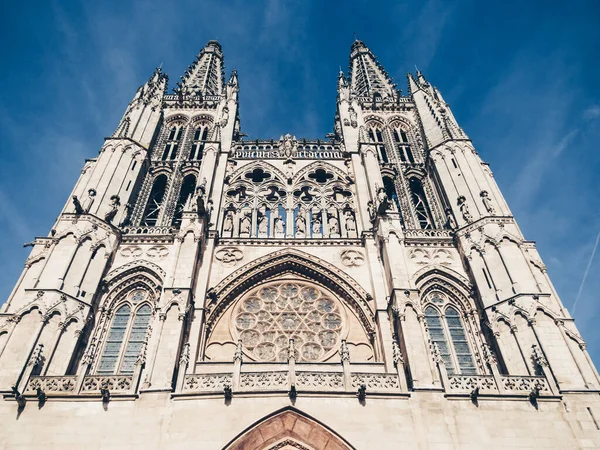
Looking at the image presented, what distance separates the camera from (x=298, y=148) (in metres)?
22.5

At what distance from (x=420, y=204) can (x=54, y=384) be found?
51.7ft

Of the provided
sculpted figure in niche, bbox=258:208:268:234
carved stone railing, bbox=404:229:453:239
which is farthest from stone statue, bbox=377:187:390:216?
sculpted figure in niche, bbox=258:208:268:234

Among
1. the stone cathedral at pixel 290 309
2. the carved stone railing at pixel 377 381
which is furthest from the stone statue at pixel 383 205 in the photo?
the carved stone railing at pixel 377 381

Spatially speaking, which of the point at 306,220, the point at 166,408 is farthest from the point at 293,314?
the point at 166,408

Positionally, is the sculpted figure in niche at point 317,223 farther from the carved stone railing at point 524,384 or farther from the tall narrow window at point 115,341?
the carved stone railing at point 524,384

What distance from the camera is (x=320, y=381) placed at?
11.2 metres

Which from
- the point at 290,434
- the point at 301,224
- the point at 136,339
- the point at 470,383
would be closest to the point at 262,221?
the point at 301,224

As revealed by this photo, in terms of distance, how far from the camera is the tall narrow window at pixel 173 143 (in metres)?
23.0

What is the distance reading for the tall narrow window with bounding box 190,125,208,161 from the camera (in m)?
23.1

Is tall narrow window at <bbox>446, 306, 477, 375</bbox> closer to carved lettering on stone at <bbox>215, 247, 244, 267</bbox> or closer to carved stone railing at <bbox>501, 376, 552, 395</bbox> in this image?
carved stone railing at <bbox>501, 376, 552, 395</bbox>

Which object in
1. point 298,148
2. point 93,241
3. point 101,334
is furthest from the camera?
point 298,148

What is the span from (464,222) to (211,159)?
410 inches

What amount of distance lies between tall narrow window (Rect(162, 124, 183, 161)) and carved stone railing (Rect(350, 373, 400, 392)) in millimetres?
15391

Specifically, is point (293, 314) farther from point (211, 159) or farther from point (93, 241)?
point (211, 159)
